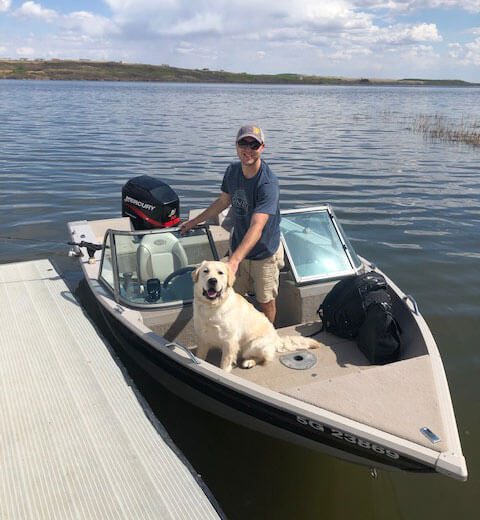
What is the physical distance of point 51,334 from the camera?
5.41 m

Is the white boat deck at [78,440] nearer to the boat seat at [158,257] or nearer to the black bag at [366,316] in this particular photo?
the boat seat at [158,257]

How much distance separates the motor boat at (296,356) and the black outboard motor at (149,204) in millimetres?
15

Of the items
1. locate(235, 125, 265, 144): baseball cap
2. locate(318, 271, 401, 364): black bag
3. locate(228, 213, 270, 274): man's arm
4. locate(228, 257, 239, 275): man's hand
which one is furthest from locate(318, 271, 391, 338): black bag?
locate(235, 125, 265, 144): baseball cap

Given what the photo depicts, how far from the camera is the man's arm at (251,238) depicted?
4238 mm

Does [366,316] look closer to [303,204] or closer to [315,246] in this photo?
[315,246]

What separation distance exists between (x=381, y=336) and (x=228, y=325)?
154 cm

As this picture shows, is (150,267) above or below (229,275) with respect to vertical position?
below

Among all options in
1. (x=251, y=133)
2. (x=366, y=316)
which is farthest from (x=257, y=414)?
(x=251, y=133)

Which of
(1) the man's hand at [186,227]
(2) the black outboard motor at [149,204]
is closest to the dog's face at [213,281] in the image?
(1) the man's hand at [186,227]

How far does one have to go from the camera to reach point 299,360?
15.7 feet

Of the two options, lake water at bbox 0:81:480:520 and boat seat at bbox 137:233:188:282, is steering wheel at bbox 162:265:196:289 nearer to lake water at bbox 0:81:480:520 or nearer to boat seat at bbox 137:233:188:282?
boat seat at bbox 137:233:188:282

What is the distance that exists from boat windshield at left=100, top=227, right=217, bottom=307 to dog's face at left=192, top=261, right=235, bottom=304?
125 cm

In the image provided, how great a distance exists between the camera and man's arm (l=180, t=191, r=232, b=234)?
16.9 ft

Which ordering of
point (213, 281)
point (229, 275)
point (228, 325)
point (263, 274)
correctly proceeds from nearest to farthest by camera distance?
point (213, 281)
point (229, 275)
point (228, 325)
point (263, 274)
